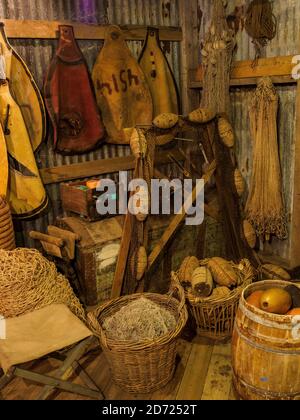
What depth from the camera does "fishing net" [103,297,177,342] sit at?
9.27 feet

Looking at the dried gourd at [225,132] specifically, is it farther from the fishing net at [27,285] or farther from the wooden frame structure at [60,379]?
the wooden frame structure at [60,379]

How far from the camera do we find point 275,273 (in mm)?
4000

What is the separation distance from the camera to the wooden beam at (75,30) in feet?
12.5

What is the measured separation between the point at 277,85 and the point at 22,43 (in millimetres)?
2606

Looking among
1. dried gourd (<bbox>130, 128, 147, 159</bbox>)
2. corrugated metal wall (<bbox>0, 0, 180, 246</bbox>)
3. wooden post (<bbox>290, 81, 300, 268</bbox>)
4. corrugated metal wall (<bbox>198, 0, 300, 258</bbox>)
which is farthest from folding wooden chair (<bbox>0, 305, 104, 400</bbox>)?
corrugated metal wall (<bbox>198, 0, 300, 258</bbox>)

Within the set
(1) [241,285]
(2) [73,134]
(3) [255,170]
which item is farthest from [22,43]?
(1) [241,285]

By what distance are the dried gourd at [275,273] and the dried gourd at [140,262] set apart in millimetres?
1342

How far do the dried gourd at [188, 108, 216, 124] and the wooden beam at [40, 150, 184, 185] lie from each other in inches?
54.4

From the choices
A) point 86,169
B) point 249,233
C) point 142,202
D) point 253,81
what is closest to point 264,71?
point 253,81

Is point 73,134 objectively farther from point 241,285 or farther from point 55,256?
point 241,285

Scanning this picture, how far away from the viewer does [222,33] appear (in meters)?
4.25

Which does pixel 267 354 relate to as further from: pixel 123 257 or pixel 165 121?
pixel 165 121

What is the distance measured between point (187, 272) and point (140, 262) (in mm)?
428

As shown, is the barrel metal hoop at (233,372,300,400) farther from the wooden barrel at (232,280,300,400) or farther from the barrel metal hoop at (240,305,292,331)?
the barrel metal hoop at (240,305,292,331)
